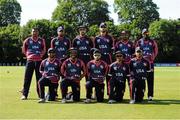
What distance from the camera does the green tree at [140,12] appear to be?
303 feet

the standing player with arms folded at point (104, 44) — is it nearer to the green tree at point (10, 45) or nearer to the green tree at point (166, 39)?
the green tree at point (10, 45)

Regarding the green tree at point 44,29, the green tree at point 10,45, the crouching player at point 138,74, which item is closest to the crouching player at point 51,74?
the crouching player at point 138,74

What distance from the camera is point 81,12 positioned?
313ft

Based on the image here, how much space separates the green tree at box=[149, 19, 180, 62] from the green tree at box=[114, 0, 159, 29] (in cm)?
518

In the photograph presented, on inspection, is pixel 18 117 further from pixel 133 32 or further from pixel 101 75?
pixel 133 32

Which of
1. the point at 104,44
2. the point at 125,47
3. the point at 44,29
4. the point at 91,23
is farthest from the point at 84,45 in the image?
the point at 91,23

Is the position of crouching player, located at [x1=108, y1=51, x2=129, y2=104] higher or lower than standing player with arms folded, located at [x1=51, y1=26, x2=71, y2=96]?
lower

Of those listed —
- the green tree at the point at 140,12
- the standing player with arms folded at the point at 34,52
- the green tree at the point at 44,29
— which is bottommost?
the standing player with arms folded at the point at 34,52

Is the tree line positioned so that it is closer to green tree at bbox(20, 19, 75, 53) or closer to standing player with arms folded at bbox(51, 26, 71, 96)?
green tree at bbox(20, 19, 75, 53)

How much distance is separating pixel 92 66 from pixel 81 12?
8148 centimetres

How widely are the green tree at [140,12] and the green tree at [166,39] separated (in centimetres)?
518

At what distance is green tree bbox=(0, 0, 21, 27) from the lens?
10000cm

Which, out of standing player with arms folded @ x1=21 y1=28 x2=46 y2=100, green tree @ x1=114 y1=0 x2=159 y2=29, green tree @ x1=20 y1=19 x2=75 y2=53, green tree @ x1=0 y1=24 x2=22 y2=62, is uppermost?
green tree @ x1=114 y1=0 x2=159 y2=29

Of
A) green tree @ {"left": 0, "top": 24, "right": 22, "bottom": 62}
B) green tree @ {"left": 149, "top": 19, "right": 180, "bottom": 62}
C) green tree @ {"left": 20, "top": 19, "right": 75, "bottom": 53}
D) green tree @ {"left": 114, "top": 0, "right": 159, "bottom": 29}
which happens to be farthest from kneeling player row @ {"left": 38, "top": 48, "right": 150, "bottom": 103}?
green tree @ {"left": 114, "top": 0, "right": 159, "bottom": 29}
